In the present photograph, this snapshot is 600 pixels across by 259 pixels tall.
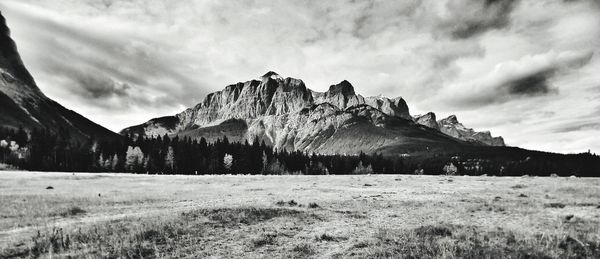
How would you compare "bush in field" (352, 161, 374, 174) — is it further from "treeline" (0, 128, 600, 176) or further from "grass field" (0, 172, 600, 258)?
"grass field" (0, 172, 600, 258)

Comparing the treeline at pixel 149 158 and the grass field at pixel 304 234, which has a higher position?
the treeline at pixel 149 158

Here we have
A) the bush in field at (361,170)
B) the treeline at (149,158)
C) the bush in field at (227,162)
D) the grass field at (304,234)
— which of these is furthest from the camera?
the bush in field at (361,170)

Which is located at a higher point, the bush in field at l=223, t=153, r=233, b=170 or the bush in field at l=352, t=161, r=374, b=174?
the bush in field at l=223, t=153, r=233, b=170

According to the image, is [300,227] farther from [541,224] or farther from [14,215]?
[14,215]

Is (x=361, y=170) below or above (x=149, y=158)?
below

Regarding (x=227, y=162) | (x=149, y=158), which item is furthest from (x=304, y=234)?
(x=149, y=158)

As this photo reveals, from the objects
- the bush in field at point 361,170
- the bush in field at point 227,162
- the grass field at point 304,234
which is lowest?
the bush in field at point 361,170

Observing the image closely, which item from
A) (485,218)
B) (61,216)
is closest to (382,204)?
(485,218)

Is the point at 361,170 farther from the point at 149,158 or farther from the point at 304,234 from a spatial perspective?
the point at 304,234

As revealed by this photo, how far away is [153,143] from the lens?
494 ft

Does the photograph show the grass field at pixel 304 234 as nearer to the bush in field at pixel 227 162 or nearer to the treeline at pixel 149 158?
the treeline at pixel 149 158

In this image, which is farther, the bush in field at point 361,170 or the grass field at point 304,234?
the bush in field at point 361,170

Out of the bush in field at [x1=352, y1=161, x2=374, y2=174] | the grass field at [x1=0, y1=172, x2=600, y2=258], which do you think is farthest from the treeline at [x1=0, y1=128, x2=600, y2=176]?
the grass field at [x1=0, y1=172, x2=600, y2=258]

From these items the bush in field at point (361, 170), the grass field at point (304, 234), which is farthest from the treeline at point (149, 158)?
the grass field at point (304, 234)
